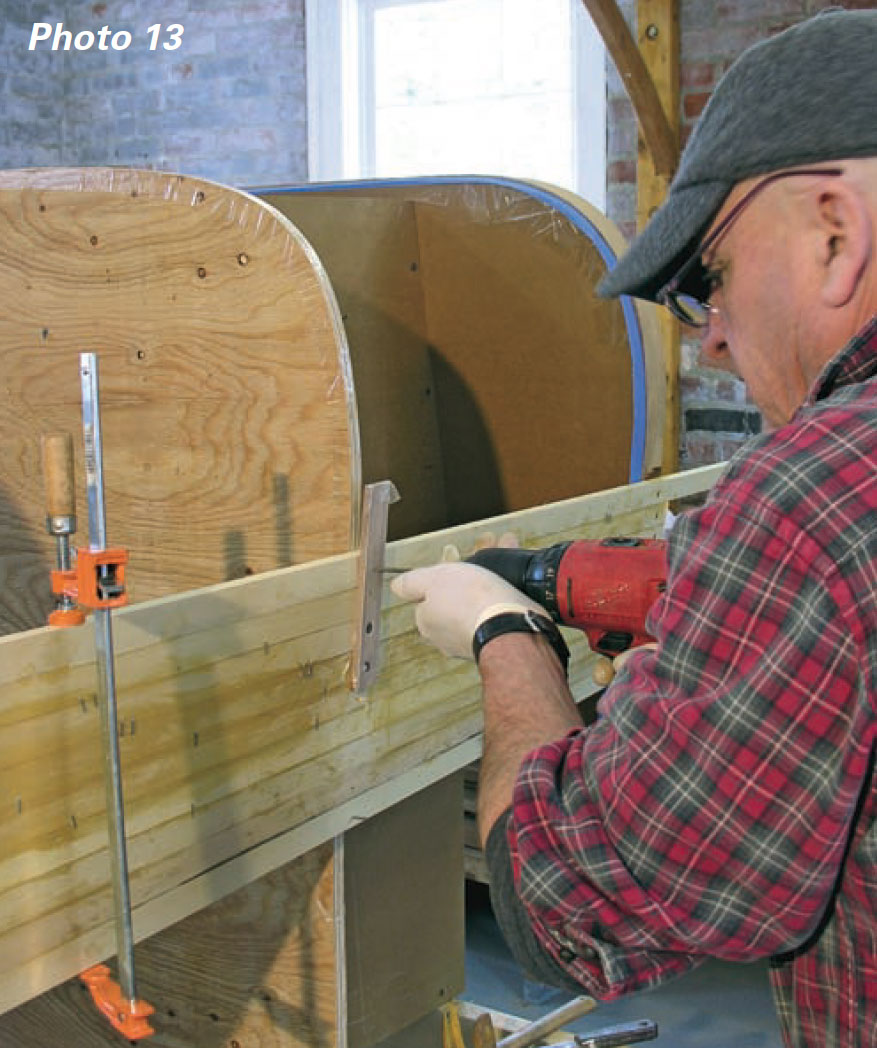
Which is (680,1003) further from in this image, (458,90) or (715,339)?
(458,90)

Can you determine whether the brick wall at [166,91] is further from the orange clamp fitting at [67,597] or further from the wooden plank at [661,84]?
the orange clamp fitting at [67,597]

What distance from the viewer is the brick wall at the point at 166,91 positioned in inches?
171

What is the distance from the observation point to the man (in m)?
0.66

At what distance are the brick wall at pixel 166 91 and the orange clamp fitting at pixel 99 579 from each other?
150 inches

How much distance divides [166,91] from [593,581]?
4007 mm

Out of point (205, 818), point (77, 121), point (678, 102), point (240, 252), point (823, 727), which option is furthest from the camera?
point (77, 121)

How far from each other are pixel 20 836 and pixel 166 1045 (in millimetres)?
684

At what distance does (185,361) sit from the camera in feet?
4.07

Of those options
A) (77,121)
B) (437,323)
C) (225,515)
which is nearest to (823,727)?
(225,515)

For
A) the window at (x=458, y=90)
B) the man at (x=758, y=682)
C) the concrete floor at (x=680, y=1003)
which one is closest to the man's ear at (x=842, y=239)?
the man at (x=758, y=682)

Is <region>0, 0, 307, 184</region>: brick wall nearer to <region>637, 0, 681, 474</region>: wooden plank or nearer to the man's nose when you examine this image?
<region>637, 0, 681, 474</region>: wooden plank

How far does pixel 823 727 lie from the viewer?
0.67 metres

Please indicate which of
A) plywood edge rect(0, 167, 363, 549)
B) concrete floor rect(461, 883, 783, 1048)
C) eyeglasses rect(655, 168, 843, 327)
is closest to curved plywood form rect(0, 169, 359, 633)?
plywood edge rect(0, 167, 363, 549)

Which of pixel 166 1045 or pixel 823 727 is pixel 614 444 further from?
pixel 823 727
